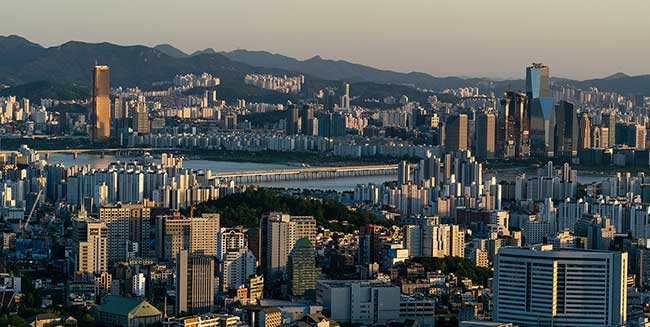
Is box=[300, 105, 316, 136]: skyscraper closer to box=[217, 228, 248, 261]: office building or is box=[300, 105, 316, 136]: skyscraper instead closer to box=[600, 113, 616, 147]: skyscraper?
box=[600, 113, 616, 147]: skyscraper

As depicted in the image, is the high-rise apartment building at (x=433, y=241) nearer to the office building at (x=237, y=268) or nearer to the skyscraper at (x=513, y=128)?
the office building at (x=237, y=268)

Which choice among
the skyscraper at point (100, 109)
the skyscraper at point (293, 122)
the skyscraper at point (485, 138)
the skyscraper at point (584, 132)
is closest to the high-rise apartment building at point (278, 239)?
the skyscraper at point (485, 138)

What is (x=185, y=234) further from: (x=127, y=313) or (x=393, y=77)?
(x=393, y=77)

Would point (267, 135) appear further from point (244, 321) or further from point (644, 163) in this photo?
point (244, 321)

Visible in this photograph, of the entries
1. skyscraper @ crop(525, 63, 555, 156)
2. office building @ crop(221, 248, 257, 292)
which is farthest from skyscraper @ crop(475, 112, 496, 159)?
office building @ crop(221, 248, 257, 292)

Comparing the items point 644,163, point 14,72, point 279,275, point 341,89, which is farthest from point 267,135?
point 279,275

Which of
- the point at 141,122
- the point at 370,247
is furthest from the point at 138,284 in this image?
the point at 141,122
